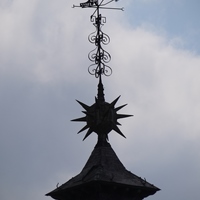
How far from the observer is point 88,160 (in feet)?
63.2

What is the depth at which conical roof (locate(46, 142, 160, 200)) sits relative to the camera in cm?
1702

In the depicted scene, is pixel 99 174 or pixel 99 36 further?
pixel 99 36

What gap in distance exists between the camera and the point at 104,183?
1692cm

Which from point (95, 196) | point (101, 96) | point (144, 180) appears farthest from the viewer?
point (101, 96)

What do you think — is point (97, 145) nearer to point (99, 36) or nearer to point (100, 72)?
point (100, 72)

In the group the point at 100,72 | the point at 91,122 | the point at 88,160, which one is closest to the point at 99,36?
the point at 100,72

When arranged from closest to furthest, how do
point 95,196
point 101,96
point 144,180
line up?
point 95,196 → point 144,180 → point 101,96

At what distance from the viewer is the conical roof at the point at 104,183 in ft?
55.8

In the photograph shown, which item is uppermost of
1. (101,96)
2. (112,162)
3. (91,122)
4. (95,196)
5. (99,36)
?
(99,36)

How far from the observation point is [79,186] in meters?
17.4

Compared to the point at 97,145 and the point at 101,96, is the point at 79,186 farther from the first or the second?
the point at 101,96

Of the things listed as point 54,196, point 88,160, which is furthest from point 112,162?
point 54,196

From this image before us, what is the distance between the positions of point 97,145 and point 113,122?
3.80ft

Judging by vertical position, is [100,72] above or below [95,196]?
above
